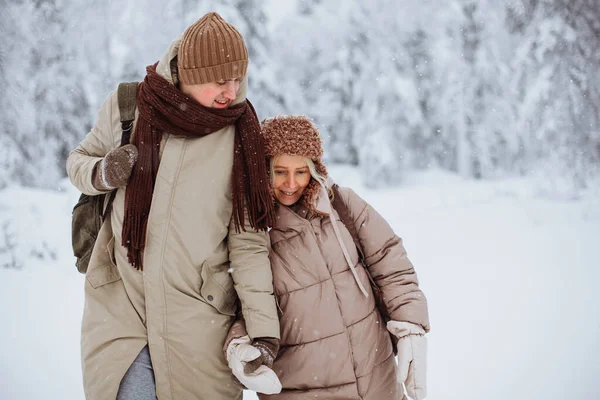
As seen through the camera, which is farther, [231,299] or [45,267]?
[45,267]

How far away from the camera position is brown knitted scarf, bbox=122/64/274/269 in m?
2.50

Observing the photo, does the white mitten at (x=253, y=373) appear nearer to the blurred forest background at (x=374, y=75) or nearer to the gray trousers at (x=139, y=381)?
the gray trousers at (x=139, y=381)

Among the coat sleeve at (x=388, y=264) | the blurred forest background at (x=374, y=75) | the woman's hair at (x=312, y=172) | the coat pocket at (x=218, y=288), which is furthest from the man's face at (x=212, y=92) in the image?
the blurred forest background at (x=374, y=75)

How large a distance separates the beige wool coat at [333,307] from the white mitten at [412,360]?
2.2 inches

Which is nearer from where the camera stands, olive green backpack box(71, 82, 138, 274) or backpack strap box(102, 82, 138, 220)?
backpack strap box(102, 82, 138, 220)

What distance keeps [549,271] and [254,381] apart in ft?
23.7

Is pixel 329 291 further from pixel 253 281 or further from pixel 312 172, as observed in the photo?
pixel 312 172

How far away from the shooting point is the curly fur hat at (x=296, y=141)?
2918mm

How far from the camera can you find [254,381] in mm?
2484

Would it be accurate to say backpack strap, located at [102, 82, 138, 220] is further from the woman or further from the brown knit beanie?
the woman

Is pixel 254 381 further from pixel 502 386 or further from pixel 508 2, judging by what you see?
pixel 508 2

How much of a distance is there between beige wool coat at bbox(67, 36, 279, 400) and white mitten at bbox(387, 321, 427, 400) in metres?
0.72

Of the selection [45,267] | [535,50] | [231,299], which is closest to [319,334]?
[231,299]

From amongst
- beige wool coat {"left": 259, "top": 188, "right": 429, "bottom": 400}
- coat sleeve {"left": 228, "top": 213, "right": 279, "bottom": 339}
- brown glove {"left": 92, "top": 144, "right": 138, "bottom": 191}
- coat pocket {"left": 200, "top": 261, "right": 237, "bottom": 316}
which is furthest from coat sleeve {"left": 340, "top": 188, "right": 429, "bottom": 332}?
brown glove {"left": 92, "top": 144, "right": 138, "bottom": 191}
